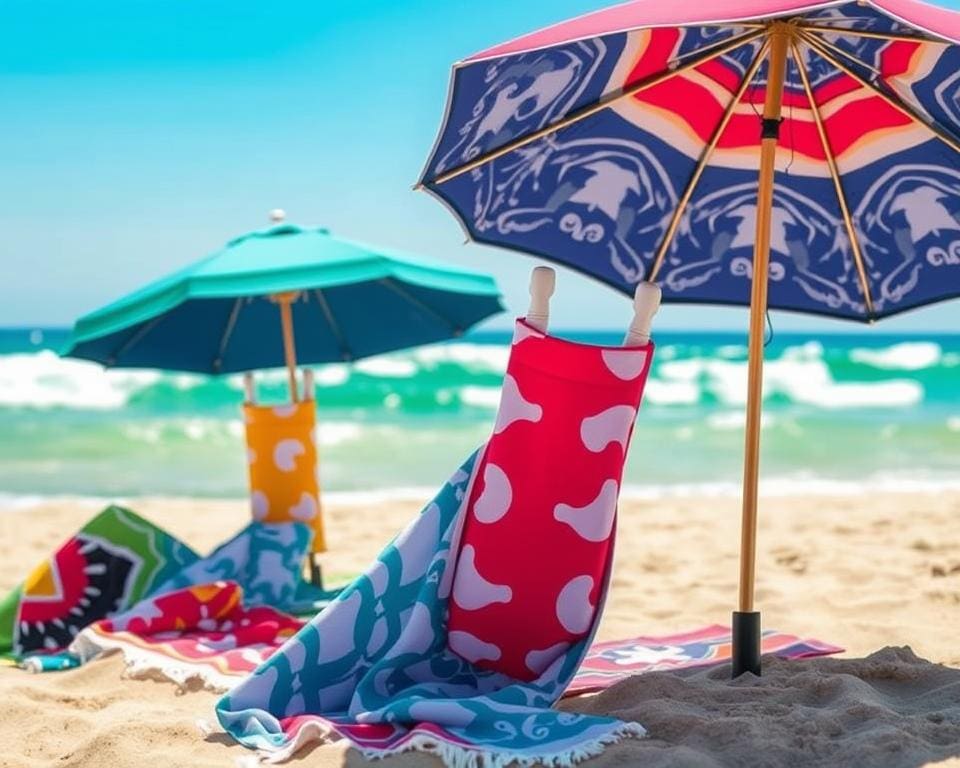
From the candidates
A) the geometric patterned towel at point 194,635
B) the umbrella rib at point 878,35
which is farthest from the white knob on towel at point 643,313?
the geometric patterned towel at point 194,635

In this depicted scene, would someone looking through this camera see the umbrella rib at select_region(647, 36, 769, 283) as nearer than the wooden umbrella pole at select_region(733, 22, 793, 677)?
No

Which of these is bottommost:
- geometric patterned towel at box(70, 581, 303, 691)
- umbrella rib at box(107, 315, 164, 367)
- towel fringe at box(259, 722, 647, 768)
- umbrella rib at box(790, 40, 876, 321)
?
geometric patterned towel at box(70, 581, 303, 691)

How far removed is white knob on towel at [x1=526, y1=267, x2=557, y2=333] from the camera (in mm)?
3059

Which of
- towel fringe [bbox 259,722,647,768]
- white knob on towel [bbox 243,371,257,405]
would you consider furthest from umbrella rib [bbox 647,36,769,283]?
white knob on towel [bbox 243,371,257,405]

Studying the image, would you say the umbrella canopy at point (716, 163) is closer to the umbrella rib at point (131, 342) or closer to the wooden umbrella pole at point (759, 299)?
the wooden umbrella pole at point (759, 299)

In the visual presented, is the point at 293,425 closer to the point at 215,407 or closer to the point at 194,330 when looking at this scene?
the point at 194,330

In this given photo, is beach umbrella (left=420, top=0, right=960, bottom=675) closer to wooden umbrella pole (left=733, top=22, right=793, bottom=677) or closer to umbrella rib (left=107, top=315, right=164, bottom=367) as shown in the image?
wooden umbrella pole (left=733, top=22, right=793, bottom=677)

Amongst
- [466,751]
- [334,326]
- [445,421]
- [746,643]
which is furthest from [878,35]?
[445,421]

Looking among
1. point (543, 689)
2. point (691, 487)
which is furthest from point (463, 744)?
point (691, 487)

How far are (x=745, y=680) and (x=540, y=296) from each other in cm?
119

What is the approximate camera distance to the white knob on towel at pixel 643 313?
3000 mm

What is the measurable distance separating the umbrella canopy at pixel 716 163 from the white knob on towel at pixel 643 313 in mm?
618

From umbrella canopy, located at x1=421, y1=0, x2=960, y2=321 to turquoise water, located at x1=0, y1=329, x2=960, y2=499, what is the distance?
689cm

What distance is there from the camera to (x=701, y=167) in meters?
3.68
